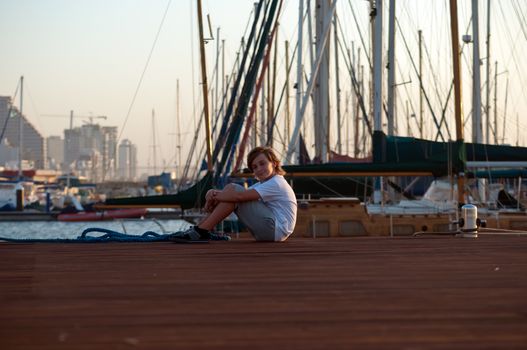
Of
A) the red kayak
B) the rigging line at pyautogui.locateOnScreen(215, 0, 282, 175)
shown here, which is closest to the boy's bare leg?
the rigging line at pyautogui.locateOnScreen(215, 0, 282, 175)

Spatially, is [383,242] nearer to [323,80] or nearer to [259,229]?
[259,229]

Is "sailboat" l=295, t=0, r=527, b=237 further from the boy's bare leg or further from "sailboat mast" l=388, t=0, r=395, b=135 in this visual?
the boy's bare leg

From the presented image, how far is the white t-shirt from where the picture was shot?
9.16 meters

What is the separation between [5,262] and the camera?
6.90 m

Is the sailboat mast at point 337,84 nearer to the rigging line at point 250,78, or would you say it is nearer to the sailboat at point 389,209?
the rigging line at point 250,78

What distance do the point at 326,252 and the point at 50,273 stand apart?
8.35ft

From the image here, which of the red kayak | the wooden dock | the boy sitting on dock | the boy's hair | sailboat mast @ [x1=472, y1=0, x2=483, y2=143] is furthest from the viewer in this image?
the red kayak

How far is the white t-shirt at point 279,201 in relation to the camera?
9.16 meters

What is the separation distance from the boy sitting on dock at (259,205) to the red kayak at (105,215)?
145ft

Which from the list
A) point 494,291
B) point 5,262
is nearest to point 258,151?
point 5,262

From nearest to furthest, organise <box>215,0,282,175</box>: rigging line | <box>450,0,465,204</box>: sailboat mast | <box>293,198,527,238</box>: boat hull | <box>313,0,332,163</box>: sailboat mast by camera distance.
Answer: <box>450,0,465,204</box>: sailboat mast, <box>293,198,527,238</box>: boat hull, <box>215,0,282,175</box>: rigging line, <box>313,0,332,163</box>: sailboat mast

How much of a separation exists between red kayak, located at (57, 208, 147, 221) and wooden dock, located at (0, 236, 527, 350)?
46797 millimetres

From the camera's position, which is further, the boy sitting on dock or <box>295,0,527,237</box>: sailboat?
<box>295,0,527,237</box>: sailboat

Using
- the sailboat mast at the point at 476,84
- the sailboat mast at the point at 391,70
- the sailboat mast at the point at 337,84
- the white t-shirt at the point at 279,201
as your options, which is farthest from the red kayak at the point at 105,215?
the white t-shirt at the point at 279,201
